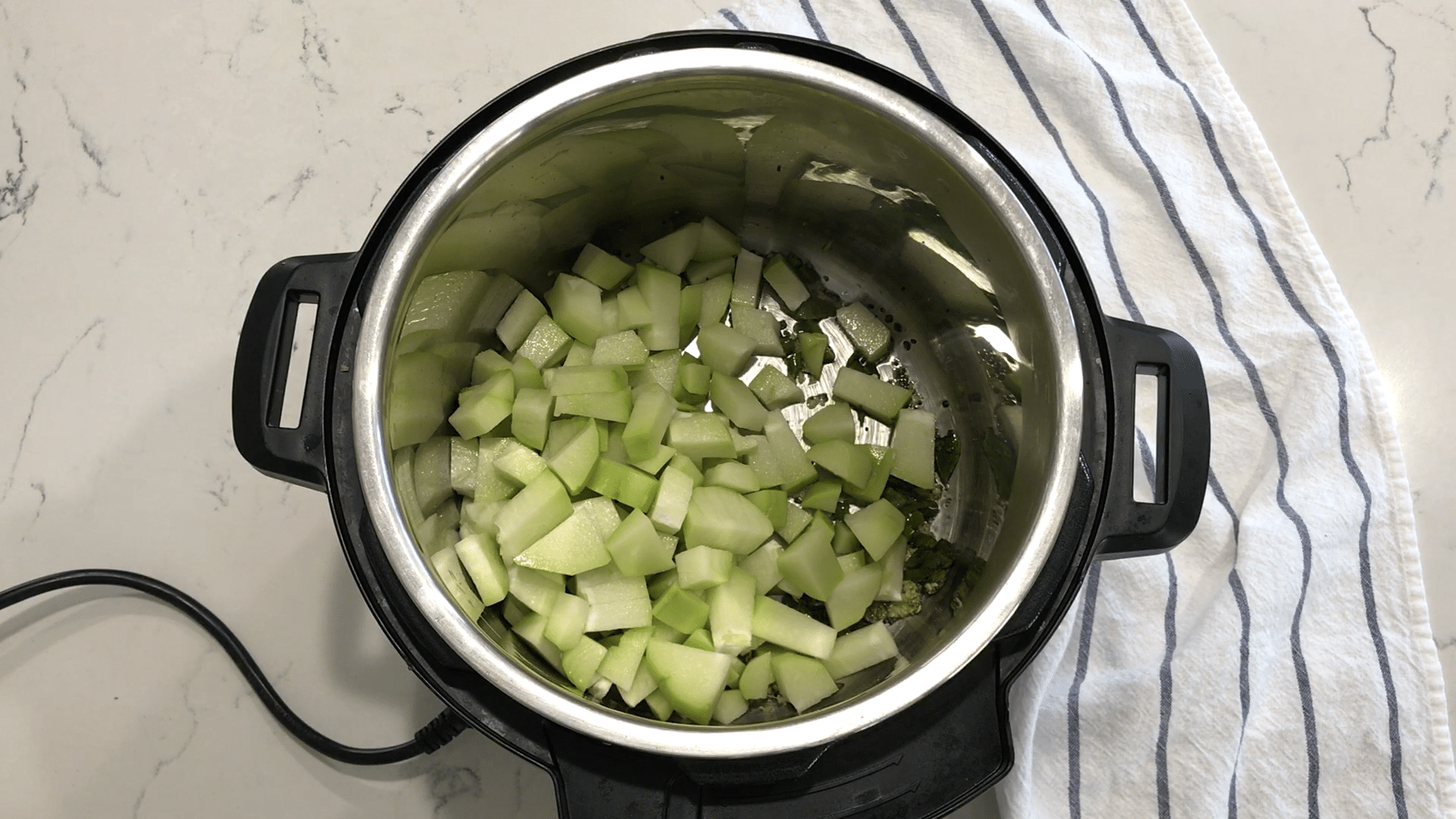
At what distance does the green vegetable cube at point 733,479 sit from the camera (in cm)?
86

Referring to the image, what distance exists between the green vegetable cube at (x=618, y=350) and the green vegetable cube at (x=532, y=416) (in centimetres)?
6

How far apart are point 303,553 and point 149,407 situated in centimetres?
24

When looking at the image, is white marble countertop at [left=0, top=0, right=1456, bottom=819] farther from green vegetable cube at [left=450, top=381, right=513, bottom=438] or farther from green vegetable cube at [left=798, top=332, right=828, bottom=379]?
green vegetable cube at [left=798, top=332, right=828, bottom=379]

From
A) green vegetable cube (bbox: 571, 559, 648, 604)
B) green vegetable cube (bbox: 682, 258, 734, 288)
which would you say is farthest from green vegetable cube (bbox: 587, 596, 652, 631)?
green vegetable cube (bbox: 682, 258, 734, 288)

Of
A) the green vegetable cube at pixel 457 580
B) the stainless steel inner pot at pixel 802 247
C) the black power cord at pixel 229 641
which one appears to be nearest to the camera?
the stainless steel inner pot at pixel 802 247

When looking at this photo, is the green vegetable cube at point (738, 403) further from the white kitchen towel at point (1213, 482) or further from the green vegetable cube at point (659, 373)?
the white kitchen towel at point (1213, 482)

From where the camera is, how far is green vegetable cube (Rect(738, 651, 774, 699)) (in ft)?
2.67

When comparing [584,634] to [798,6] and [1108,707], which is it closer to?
[1108,707]

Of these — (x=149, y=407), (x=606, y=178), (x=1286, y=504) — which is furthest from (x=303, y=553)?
(x=1286, y=504)

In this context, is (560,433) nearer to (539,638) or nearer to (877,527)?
(539,638)

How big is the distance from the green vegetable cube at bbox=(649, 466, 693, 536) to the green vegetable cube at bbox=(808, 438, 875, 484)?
0.46 feet

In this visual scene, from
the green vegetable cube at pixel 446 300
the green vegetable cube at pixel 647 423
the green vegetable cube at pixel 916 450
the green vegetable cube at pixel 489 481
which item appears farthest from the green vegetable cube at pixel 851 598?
the green vegetable cube at pixel 446 300

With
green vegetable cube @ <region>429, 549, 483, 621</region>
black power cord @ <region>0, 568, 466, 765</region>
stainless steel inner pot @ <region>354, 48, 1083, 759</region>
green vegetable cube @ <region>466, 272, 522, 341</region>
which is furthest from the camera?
black power cord @ <region>0, 568, 466, 765</region>

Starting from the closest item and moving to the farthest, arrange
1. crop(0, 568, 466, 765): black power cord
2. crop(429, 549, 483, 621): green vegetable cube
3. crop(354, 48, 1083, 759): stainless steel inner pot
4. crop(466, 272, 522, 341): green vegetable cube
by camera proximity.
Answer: crop(354, 48, 1083, 759): stainless steel inner pot < crop(429, 549, 483, 621): green vegetable cube < crop(466, 272, 522, 341): green vegetable cube < crop(0, 568, 466, 765): black power cord
